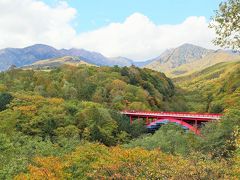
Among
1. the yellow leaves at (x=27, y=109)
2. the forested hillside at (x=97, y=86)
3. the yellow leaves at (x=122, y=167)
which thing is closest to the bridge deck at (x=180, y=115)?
the forested hillside at (x=97, y=86)

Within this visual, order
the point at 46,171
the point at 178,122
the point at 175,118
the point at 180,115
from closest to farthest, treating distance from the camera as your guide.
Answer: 1. the point at 46,171
2. the point at 178,122
3. the point at 180,115
4. the point at 175,118

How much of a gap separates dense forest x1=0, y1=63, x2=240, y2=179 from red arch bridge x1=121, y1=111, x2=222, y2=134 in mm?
3065

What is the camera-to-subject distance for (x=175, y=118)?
3866 inches

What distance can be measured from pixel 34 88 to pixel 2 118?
46.7 m

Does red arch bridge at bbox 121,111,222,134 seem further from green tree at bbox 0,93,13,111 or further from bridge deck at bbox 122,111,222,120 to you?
green tree at bbox 0,93,13,111

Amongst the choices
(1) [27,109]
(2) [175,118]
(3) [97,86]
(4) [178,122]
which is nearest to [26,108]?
(1) [27,109]

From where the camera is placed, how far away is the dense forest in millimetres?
36094

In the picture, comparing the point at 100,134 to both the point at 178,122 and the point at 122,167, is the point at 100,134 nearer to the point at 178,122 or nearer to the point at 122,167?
the point at 178,122

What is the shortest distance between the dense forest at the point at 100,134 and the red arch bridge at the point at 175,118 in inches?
121

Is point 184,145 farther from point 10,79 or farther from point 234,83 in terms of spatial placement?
point 234,83

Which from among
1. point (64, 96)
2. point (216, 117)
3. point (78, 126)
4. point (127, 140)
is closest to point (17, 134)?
point (78, 126)

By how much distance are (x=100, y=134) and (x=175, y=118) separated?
70.2ft

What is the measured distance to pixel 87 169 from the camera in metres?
42.8

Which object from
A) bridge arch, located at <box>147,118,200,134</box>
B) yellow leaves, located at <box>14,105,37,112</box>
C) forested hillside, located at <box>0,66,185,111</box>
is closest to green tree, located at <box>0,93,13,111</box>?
yellow leaves, located at <box>14,105,37,112</box>
